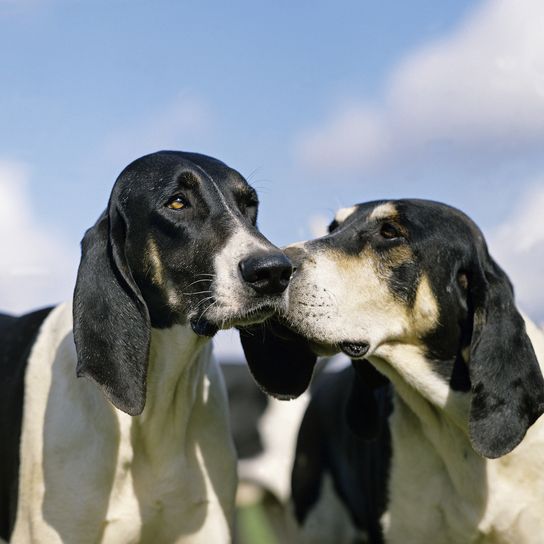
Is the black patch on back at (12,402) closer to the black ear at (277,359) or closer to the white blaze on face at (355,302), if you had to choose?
the black ear at (277,359)

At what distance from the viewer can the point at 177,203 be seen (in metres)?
5.17

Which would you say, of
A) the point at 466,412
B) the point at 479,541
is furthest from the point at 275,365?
the point at 479,541

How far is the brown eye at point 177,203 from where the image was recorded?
5160 millimetres

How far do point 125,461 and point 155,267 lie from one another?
0.92 m

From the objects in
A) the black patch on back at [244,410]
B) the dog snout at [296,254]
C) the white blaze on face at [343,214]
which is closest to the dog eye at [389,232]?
the white blaze on face at [343,214]

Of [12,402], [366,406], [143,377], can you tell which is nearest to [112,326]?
[143,377]

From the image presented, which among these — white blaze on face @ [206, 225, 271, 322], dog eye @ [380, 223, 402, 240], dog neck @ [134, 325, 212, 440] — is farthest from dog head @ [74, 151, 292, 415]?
dog eye @ [380, 223, 402, 240]

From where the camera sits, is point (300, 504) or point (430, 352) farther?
point (300, 504)

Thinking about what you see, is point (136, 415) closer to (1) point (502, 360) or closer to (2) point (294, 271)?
(2) point (294, 271)

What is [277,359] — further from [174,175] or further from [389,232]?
[174,175]

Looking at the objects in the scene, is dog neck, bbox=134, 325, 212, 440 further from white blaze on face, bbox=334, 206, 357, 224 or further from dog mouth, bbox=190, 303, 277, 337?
white blaze on face, bbox=334, 206, 357, 224

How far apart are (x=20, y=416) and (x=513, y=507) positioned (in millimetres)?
2383

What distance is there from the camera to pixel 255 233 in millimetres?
5004

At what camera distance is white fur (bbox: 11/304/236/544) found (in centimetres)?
529
